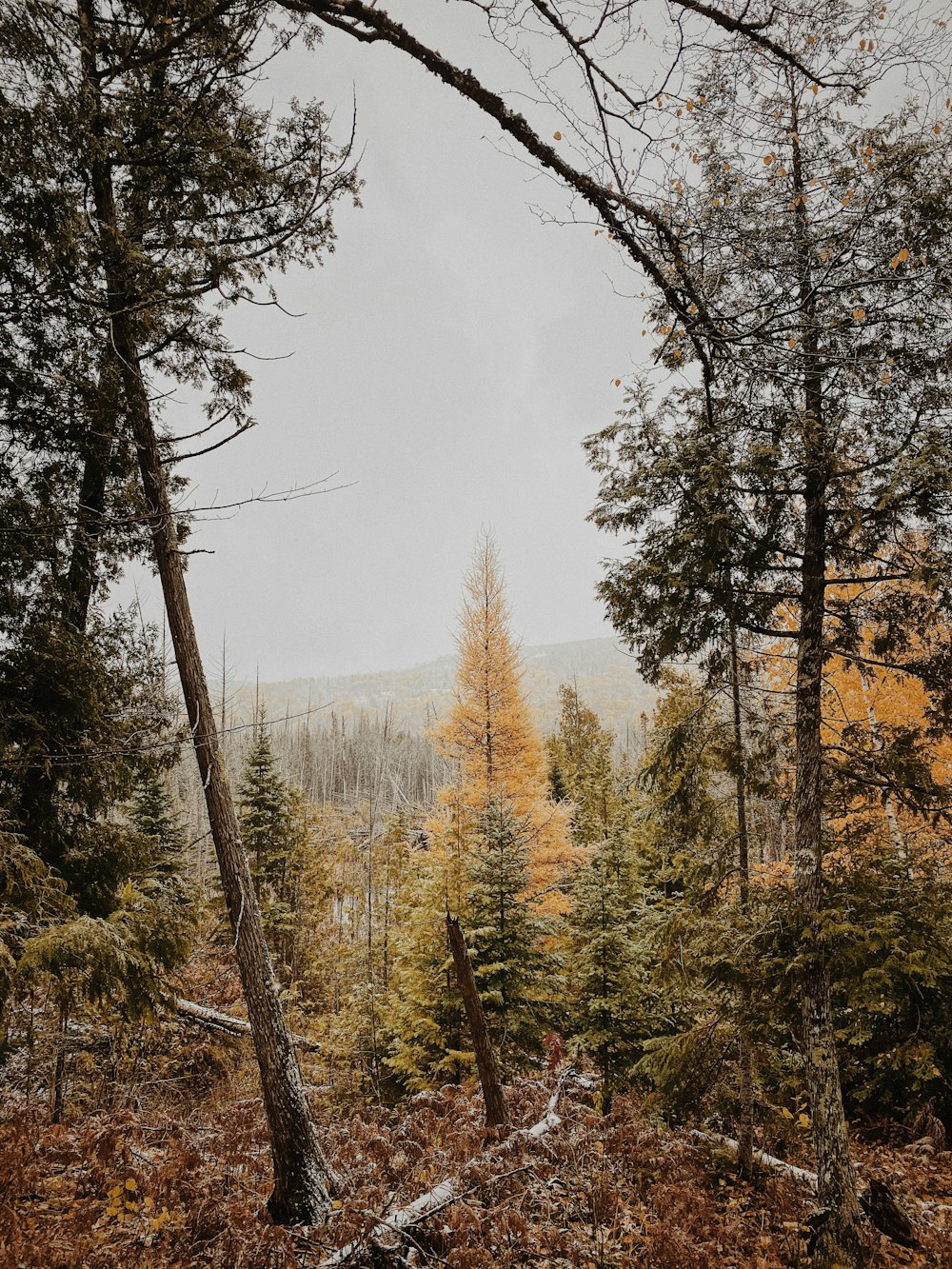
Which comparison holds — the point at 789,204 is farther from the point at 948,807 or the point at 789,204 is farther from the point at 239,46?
the point at 948,807

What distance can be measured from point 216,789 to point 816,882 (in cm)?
595

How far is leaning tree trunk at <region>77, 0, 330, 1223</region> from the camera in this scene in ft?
16.6

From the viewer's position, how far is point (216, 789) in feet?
18.7

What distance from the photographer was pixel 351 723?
448 feet

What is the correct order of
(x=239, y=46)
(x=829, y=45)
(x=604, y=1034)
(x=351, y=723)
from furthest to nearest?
1. (x=351, y=723)
2. (x=604, y=1034)
3. (x=239, y=46)
4. (x=829, y=45)

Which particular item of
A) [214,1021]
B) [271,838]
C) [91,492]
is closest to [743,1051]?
[214,1021]

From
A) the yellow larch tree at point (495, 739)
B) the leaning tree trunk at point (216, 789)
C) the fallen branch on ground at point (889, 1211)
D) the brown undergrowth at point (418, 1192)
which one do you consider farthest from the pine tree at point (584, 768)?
the leaning tree trunk at point (216, 789)

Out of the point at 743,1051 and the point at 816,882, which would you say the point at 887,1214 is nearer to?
the point at 743,1051

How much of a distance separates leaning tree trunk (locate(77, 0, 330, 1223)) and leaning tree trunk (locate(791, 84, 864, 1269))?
4.47 m

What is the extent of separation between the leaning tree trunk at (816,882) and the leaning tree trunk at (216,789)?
447cm

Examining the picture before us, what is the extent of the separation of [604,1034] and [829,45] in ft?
38.3

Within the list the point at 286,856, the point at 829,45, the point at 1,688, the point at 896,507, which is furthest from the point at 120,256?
the point at 286,856

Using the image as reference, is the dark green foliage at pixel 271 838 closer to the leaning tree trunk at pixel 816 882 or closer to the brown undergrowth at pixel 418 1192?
the brown undergrowth at pixel 418 1192

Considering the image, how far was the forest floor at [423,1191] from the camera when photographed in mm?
4543
